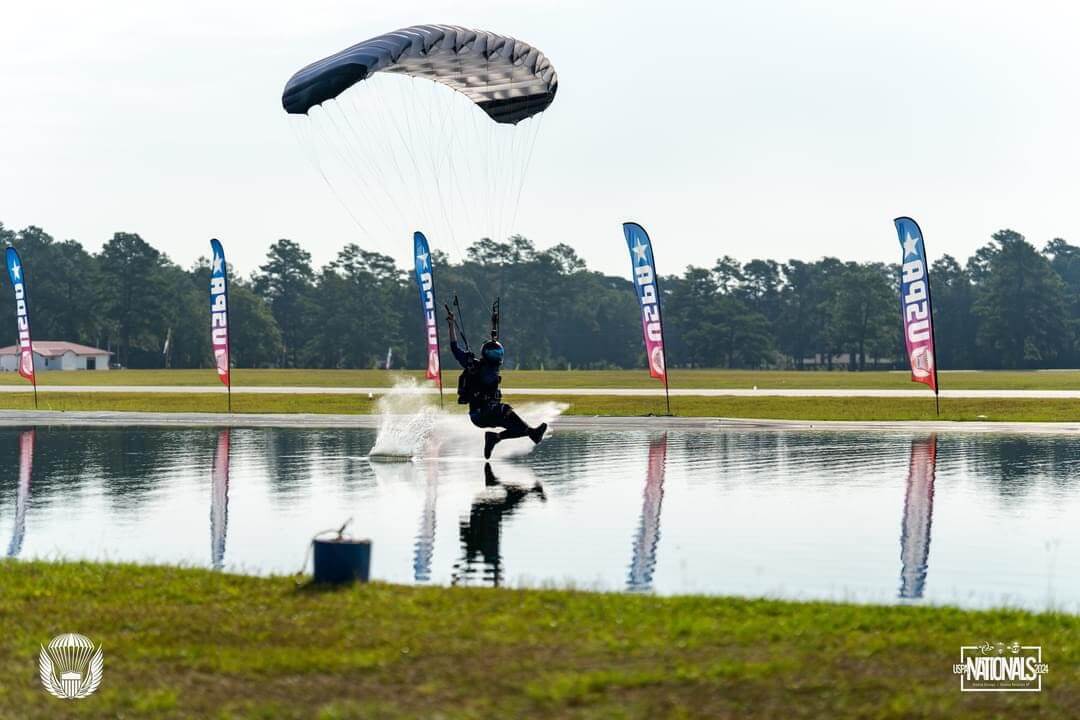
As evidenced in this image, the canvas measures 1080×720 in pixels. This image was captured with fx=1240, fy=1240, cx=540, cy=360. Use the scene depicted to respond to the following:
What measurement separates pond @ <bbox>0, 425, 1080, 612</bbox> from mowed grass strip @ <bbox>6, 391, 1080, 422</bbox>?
10.6 meters

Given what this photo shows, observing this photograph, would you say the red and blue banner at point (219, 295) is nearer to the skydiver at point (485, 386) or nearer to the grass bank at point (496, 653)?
the skydiver at point (485, 386)

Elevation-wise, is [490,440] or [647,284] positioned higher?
[647,284]

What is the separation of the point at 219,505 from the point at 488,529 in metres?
5.13

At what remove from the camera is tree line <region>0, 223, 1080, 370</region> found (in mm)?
157375

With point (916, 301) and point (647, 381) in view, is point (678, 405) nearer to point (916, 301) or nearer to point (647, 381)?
point (916, 301)

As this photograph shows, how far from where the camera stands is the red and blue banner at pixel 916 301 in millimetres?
37594

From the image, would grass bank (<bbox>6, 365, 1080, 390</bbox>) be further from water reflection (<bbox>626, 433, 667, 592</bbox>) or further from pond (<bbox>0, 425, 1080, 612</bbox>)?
water reflection (<bbox>626, 433, 667, 592</bbox>)

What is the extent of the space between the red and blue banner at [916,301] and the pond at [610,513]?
25.2 ft

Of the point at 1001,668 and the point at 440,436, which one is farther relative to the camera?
the point at 440,436

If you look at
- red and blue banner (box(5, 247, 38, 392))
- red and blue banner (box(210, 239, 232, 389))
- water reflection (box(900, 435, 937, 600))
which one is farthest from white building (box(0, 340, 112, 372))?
water reflection (box(900, 435, 937, 600))

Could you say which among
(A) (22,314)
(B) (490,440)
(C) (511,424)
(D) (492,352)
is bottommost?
(B) (490,440)

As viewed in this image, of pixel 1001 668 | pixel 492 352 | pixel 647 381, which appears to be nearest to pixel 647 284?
pixel 492 352

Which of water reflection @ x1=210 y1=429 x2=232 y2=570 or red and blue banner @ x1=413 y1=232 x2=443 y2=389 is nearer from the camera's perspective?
water reflection @ x1=210 y1=429 x2=232 y2=570

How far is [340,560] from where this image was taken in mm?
12102
